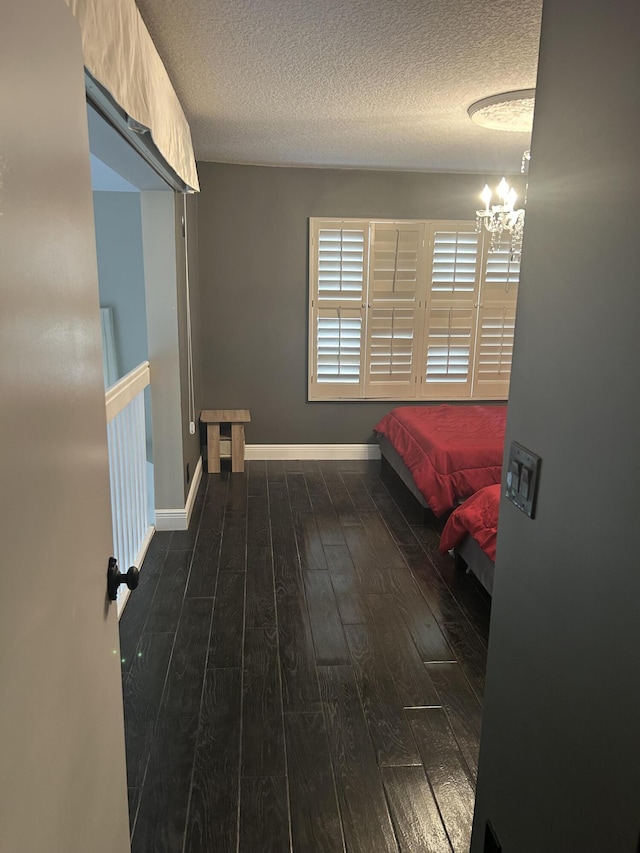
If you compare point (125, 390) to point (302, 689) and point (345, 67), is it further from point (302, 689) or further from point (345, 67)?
point (345, 67)

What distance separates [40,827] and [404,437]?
12.8 feet

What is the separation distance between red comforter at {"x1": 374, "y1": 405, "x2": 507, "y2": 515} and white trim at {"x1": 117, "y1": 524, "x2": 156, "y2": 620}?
5.73ft

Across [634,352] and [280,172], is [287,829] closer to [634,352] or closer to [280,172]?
[634,352]

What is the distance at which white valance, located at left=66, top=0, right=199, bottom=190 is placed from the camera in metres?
1.50

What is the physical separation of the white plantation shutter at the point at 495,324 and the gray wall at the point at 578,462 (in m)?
4.25

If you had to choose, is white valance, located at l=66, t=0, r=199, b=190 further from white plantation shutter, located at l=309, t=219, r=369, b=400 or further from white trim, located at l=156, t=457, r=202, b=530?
white plantation shutter, located at l=309, t=219, r=369, b=400

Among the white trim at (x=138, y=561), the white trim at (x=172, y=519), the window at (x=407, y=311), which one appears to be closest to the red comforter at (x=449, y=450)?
the window at (x=407, y=311)

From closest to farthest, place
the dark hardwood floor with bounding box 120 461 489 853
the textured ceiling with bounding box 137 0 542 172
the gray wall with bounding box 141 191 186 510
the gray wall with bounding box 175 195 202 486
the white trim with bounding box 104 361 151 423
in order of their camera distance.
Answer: the dark hardwood floor with bounding box 120 461 489 853
the textured ceiling with bounding box 137 0 542 172
the white trim with bounding box 104 361 151 423
the gray wall with bounding box 141 191 186 510
the gray wall with bounding box 175 195 202 486

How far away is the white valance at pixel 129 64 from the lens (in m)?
1.50

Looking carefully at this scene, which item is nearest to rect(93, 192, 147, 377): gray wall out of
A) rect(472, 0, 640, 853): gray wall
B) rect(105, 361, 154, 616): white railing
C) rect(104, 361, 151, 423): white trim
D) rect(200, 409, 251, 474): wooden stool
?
rect(200, 409, 251, 474): wooden stool

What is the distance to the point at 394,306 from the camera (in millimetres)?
5312

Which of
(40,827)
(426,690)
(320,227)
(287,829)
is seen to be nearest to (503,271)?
(320,227)

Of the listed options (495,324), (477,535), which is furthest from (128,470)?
(495,324)

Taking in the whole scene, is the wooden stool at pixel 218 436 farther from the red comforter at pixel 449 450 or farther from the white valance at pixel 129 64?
the white valance at pixel 129 64
